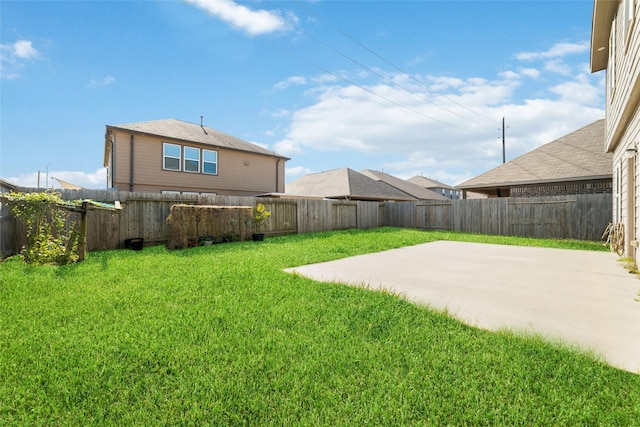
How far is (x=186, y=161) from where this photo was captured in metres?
14.8

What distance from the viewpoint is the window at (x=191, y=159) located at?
581 inches

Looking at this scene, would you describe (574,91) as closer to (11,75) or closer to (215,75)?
(215,75)

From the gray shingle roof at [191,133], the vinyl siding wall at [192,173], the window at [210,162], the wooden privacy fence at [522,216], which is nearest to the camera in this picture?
the wooden privacy fence at [522,216]

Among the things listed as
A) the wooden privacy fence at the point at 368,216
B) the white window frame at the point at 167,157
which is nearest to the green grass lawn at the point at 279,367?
the wooden privacy fence at the point at 368,216

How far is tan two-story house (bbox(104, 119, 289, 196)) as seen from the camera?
1309 cm

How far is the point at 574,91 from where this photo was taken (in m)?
12.6

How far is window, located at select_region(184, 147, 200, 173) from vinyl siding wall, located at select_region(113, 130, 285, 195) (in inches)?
8.4

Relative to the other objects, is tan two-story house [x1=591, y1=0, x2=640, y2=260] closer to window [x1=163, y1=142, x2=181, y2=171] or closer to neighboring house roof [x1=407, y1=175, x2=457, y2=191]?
window [x1=163, y1=142, x2=181, y2=171]

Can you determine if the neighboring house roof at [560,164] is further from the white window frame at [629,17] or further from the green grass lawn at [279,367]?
the green grass lawn at [279,367]

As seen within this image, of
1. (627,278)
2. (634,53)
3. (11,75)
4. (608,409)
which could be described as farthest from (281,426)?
(11,75)

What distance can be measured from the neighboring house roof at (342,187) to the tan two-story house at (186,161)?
3.38 meters

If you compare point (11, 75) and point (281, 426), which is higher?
point (11, 75)

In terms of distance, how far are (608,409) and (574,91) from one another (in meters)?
15.6

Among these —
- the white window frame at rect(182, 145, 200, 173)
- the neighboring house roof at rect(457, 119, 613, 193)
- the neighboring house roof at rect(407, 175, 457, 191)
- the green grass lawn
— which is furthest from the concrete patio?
the neighboring house roof at rect(407, 175, 457, 191)
